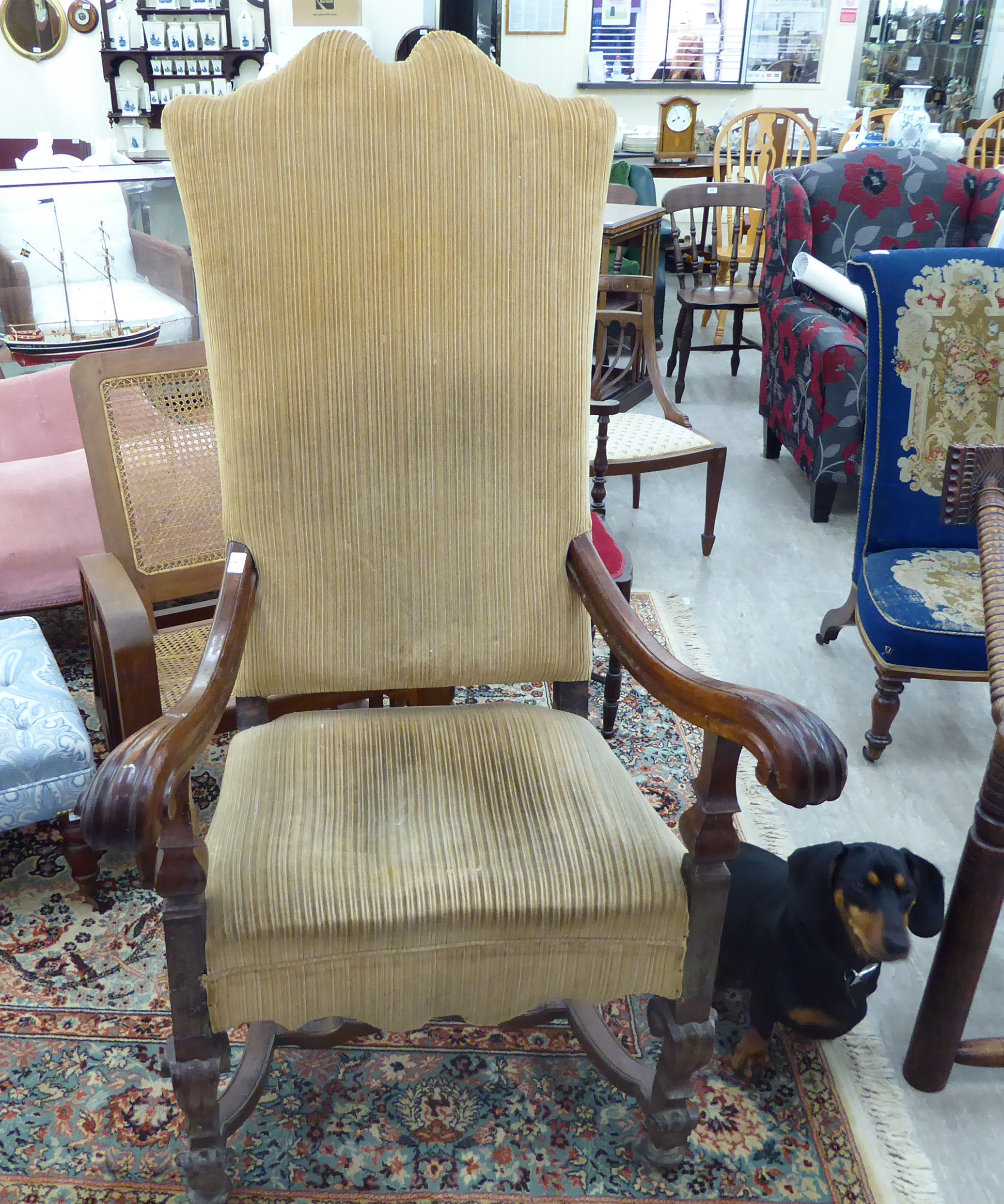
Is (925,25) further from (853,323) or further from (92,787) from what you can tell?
(92,787)

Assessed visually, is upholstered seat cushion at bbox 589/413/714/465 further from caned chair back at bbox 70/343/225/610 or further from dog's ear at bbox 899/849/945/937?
dog's ear at bbox 899/849/945/937

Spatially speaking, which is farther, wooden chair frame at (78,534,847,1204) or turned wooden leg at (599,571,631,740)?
turned wooden leg at (599,571,631,740)

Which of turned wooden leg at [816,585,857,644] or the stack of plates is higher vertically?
the stack of plates

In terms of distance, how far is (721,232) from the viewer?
5.26 m

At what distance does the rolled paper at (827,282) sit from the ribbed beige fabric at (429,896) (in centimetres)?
240

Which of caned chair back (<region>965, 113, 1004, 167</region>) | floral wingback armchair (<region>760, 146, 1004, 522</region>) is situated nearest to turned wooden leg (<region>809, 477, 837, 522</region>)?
floral wingback armchair (<region>760, 146, 1004, 522</region>)

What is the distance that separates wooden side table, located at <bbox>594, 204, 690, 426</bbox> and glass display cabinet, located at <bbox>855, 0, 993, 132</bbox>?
365 centimetres

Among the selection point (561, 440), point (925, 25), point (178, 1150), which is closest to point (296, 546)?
point (561, 440)

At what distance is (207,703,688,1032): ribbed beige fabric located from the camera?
92 cm

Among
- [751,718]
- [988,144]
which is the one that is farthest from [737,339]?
[751,718]

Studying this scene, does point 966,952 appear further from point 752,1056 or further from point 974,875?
point 752,1056

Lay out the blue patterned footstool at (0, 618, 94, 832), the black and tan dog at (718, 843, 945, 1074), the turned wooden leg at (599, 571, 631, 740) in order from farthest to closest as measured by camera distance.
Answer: the turned wooden leg at (599, 571, 631, 740) < the blue patterned footstool at (0, 618, 94, 832) < the black and tan dog at (718, 843, 945, 1074)

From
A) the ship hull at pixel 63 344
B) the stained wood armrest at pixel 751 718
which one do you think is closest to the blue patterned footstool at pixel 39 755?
the stained wood armrest at pixel 751 718

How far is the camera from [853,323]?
10.1 feet
